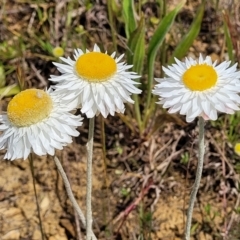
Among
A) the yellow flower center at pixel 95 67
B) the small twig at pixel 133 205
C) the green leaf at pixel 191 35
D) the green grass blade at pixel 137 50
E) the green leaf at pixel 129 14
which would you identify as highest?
the green leaf at pixel 129 14

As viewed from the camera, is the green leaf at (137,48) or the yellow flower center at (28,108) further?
the green leaf at (137,48)

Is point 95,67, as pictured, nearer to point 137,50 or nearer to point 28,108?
point 28,108

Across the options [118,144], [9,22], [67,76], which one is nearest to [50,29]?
[9,22]

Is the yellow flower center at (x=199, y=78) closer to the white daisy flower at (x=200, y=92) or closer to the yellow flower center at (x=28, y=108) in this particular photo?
the white daisy flower at (x=200, y=92)

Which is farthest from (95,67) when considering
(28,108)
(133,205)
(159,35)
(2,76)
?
(2,76)

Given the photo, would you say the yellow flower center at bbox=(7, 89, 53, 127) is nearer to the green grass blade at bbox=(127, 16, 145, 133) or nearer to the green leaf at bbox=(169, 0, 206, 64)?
the green grass blade at bbox=(127, 16, 145, 133)

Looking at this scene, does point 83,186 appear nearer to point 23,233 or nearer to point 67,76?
point 23,233

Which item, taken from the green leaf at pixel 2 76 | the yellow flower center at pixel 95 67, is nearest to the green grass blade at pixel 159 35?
the green leaf at pixel 2 76
